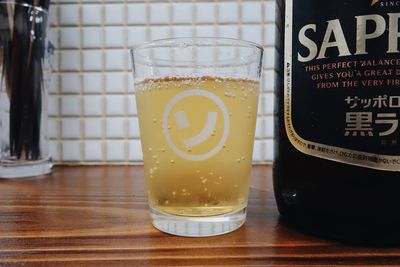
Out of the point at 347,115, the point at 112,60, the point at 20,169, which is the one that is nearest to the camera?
the point at 347,115

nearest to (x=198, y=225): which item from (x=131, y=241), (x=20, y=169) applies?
(x=131, y=241)

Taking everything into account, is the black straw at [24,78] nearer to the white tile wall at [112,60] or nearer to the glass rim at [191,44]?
the white tile wall at [112,60]

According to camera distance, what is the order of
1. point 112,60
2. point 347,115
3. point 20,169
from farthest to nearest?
point 112,60 → point 20,169 → point 347,115

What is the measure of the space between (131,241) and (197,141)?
0.10 metres

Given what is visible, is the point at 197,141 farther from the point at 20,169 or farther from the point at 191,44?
the point at 20,169

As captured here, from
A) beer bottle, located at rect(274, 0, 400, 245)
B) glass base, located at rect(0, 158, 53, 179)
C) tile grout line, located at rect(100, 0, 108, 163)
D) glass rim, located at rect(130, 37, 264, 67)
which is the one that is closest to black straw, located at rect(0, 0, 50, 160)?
glass base, located at rect(0, 158, 53, 179)

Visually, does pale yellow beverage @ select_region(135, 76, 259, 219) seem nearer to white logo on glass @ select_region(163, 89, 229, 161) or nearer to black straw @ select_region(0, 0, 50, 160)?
white logo on glass @ select_region(163, 89, 229, 161)

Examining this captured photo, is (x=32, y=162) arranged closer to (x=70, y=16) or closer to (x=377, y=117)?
(x=70, y=16)

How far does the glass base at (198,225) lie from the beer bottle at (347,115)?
0.21 ft

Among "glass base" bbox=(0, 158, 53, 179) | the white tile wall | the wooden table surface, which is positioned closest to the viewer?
the wooden table surface

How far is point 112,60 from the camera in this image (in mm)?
790

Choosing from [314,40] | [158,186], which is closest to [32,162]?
[158,186]

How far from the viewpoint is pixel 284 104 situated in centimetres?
36

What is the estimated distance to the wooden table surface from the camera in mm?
286
